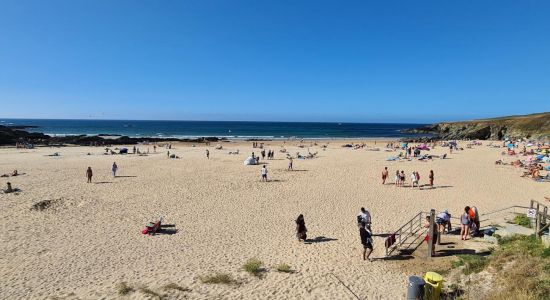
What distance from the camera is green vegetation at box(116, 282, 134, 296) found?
27.2 ft

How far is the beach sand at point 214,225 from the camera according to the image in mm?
8844

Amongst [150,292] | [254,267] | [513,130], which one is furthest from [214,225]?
[513,130]

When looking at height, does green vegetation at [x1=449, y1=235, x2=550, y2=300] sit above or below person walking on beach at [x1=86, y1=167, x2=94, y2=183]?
above

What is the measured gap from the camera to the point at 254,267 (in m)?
9.48

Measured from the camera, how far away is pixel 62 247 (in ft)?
37.6

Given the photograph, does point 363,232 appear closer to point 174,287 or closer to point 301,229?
point 301,229

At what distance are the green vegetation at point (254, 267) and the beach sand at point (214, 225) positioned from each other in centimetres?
20

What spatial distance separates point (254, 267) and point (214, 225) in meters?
4.72

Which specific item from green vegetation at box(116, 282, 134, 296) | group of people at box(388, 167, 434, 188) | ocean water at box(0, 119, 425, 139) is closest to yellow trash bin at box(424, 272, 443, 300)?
green vegetation at box(116, 282, 134, 296)

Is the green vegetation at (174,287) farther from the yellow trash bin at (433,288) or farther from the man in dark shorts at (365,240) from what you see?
the yellow trash bin at (433,288)

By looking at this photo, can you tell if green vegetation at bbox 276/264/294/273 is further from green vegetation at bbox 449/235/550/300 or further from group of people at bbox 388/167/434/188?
group of people at bbox 388/167/434/188

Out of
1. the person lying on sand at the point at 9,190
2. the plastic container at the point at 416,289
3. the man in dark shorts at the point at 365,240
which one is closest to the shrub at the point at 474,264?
the plastic container at the point at 416,289

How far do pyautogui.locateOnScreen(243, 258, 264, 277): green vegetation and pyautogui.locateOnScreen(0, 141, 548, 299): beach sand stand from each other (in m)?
0.20

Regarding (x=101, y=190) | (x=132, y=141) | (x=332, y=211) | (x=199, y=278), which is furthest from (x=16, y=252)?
(x=132, y=141)
